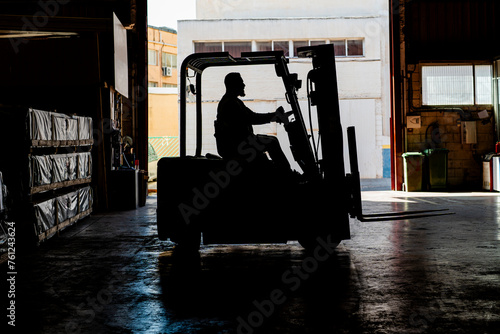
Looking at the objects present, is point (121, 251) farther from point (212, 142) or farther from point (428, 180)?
point (212, 142)

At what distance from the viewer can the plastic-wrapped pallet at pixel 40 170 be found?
7934 millimetres

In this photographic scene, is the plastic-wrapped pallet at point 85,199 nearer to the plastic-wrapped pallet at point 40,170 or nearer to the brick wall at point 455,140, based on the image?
the plastic-wrapped pallet at point 40,170

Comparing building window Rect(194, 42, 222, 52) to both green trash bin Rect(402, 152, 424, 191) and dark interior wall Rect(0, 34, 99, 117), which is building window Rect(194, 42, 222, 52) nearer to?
green trash bin Rect(402, 152, 424, 191)

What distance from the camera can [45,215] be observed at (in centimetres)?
809

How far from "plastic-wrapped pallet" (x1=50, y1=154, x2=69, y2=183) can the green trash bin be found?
11.1 metres

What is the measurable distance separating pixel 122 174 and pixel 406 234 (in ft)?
22.0

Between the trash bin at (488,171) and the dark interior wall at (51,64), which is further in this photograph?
the trash bin at (488,171)

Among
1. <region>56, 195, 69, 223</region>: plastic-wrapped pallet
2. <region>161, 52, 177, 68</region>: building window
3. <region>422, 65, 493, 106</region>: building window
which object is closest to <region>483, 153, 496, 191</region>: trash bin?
<region>422, 65, 493, 106</region>: building window

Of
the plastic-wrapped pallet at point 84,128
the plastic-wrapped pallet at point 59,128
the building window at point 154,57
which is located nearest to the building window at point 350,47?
the plastic-wrapped pallet at point 84,128

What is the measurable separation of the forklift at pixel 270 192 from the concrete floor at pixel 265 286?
374 millimetres

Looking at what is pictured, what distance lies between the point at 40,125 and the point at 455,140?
44.8 feet

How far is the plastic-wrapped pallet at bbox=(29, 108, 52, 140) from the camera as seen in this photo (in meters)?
7.95

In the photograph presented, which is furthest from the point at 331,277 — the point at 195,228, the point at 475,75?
the point at 475,75

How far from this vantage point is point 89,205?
11.2 meters
